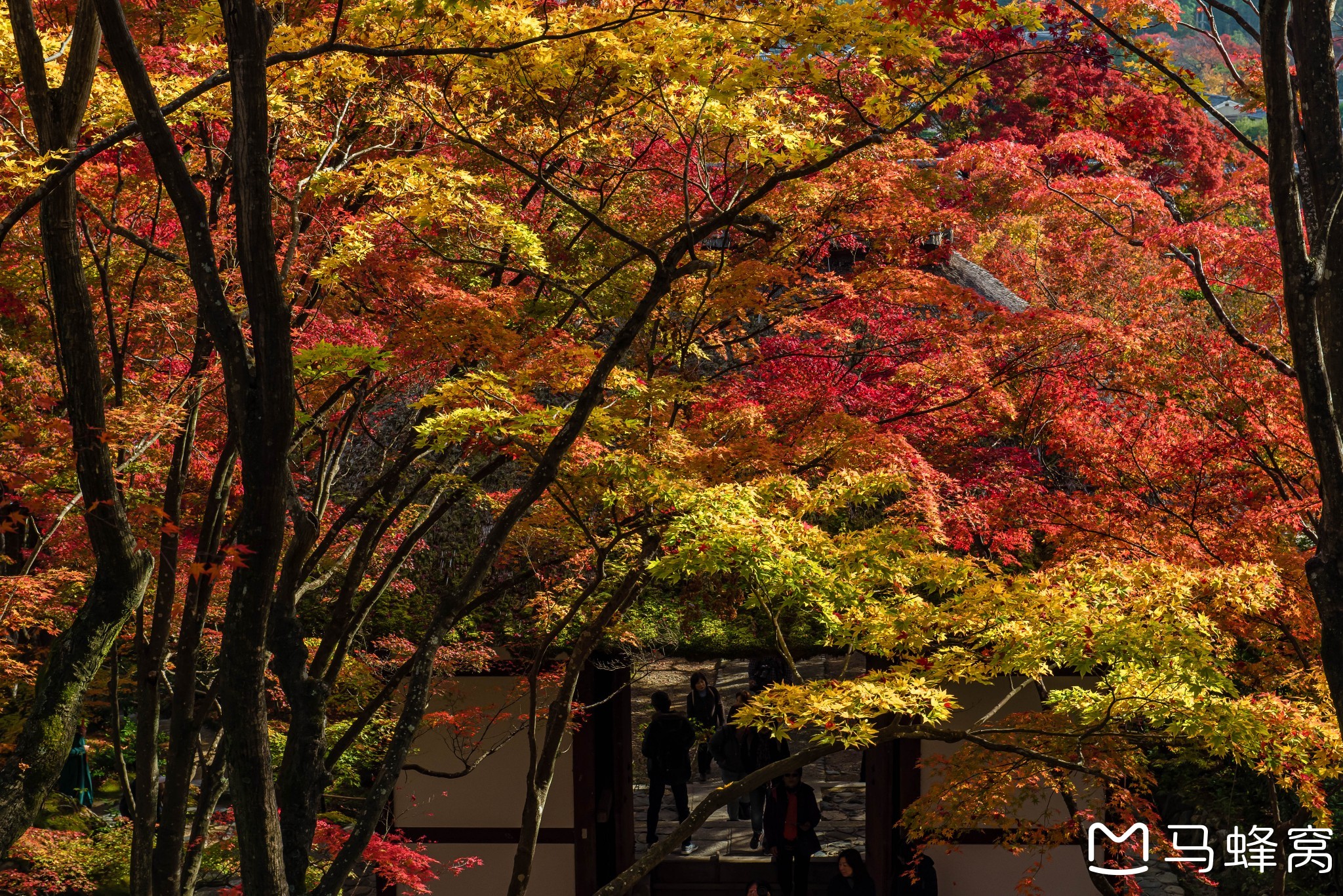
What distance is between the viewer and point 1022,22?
5621mm

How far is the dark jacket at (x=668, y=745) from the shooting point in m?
11.6

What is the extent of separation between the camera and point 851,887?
30.5 feet

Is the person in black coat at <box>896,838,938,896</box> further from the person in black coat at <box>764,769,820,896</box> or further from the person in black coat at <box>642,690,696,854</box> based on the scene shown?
the person in black coat at <box>642,690,696,854</box>

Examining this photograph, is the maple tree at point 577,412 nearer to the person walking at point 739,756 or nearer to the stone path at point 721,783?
the person walking at point 739,756

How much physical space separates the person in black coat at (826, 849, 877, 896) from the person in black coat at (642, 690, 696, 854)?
8.36ft

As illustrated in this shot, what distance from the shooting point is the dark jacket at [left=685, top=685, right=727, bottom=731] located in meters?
13.2

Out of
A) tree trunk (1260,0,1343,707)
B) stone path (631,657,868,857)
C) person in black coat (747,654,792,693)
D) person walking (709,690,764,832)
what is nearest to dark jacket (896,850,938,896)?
stone path (631,657,868,857)

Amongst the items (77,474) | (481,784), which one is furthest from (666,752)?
(77,474)

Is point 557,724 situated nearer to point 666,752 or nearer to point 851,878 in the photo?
point 851,878

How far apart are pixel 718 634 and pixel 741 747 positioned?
1.81m

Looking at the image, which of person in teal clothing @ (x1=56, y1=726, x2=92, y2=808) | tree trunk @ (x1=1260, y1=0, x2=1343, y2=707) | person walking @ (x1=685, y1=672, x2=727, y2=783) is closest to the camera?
tree trunk @ (x1=1260, y1=0, x2=1343, y2=707)

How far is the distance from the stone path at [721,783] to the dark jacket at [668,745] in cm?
63

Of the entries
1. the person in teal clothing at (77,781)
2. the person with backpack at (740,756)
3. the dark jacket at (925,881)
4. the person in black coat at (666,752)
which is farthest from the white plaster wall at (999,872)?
the person in teal clothing at (77,781)

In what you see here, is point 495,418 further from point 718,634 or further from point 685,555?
point 718,634
